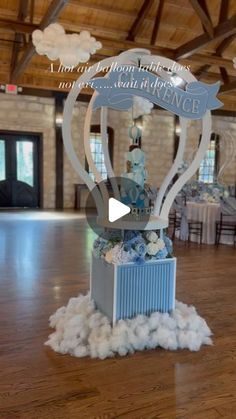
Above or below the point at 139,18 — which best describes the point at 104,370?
below

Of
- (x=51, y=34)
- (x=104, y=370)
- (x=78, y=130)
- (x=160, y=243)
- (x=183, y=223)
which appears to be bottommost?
(x=104, y=370)

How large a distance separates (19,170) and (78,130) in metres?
2.21

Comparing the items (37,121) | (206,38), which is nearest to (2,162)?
(37,121)

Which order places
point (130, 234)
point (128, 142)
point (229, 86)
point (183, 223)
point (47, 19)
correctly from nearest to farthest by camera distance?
point (130, 234) < point (47, 19) < point (183, 223) < point (229, 86) < point (128, 142)

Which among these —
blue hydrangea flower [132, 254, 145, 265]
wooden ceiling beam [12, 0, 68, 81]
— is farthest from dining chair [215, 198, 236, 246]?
wooden ceiling beam [12, 0, 68, 81]

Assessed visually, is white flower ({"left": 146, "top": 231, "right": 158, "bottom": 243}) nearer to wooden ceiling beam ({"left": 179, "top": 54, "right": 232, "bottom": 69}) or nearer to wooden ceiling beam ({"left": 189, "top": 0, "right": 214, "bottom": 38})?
wooden ceiling beam ({"left": 189, "top": 0, "right": 214, "bottom": 38})

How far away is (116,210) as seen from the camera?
274 centimetres

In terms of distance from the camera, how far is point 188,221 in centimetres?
664

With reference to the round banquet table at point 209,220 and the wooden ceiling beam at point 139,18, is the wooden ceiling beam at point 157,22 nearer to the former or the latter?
the wooden ceiling beam at point 139,18

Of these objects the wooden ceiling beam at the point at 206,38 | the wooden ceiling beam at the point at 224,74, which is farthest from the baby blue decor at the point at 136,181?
the wooden ceiling beam at the point at 224,74

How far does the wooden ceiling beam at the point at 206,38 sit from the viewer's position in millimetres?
6309

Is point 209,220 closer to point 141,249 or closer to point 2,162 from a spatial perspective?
point 141,249

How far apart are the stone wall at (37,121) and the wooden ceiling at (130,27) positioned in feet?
1.81

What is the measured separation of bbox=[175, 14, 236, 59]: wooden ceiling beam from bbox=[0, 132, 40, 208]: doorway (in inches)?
196
